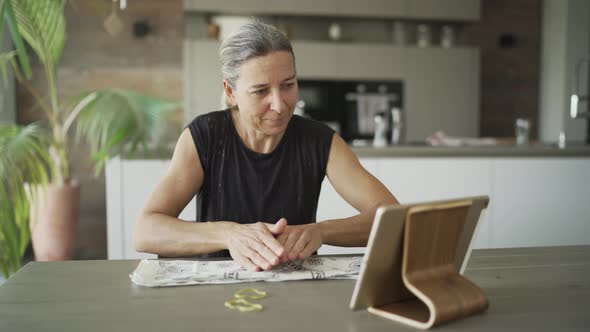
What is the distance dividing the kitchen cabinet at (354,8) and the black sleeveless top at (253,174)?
138 inches

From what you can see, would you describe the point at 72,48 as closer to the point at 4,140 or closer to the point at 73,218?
the point at 73,218

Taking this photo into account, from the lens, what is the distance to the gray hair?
1.47m

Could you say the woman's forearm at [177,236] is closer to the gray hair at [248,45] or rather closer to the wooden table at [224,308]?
the wooden table at [224,308]

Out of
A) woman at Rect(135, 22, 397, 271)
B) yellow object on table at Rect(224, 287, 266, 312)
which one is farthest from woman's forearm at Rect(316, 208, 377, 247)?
yellow object on table at Rect(224, 287, 266, 312)

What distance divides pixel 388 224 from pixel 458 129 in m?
4.71

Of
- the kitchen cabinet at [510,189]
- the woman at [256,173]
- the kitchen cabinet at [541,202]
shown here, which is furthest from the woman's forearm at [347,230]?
the kitchen cabinet at [541,202]

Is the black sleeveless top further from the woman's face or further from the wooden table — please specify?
the wooden table

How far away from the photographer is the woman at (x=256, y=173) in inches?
53.1

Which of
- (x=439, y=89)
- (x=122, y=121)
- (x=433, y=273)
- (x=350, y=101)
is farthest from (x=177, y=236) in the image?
(x=439, y=89)

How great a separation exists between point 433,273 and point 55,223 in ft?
10.00

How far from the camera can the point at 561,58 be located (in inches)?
209

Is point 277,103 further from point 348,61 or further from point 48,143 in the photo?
point 348,61

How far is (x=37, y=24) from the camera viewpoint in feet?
9.83

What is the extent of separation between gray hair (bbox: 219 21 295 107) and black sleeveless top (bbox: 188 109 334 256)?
0.20 meters
